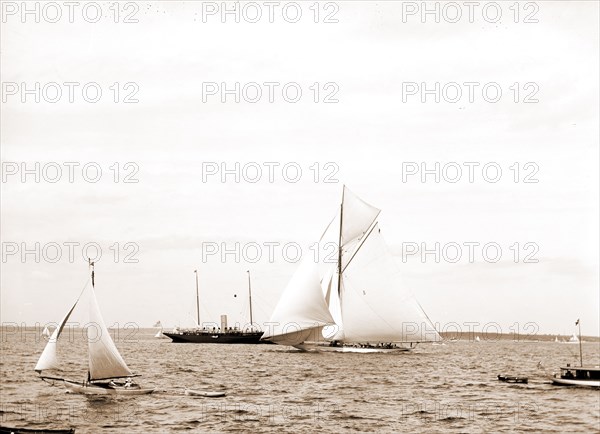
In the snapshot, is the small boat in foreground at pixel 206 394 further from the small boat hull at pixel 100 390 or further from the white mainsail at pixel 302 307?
the white mainsail at pixel 302 307

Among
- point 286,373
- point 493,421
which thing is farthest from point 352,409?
point 286,373

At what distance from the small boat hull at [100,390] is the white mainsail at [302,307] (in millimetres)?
51061

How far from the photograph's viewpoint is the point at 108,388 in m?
53.6

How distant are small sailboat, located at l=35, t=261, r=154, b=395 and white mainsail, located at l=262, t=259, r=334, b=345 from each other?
5205 cm

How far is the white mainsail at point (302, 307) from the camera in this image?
348ft

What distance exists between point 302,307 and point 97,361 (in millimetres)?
55507

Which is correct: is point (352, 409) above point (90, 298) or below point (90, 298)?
below

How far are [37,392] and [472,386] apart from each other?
34.9m

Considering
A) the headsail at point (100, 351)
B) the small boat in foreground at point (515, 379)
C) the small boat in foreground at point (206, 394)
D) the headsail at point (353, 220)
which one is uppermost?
the headsail at point (353, 220)

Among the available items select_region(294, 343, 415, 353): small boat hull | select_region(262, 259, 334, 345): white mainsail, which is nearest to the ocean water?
select_region(262, 259, 334, 345): white mainsail

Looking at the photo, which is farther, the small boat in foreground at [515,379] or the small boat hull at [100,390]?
the small boat in foreground at [515,379]

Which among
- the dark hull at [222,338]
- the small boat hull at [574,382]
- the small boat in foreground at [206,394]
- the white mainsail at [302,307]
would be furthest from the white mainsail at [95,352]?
the dark hull at [222,338]

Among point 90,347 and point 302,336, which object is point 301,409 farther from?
point 302,336

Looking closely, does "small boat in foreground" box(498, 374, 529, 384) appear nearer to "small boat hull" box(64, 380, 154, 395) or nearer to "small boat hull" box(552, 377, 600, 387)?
"small boat hull" box(552, 377, 600, 387)
